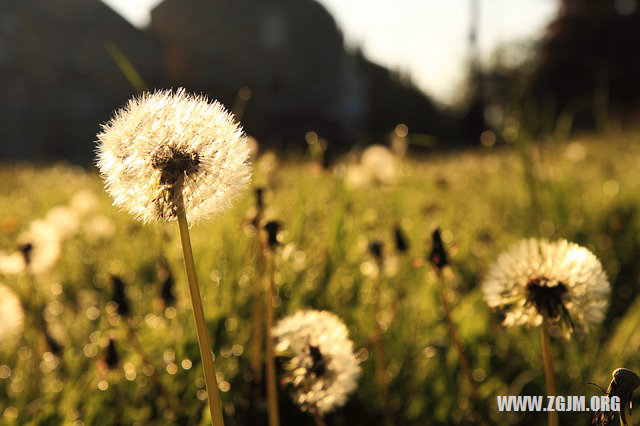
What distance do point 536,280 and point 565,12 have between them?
33518mm

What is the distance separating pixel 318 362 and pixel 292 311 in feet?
2.74

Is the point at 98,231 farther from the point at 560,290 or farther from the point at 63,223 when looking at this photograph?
the point at 560,290

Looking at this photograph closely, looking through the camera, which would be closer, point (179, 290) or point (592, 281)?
point (592, 281)

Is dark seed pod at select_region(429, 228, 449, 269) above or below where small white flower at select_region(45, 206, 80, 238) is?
below

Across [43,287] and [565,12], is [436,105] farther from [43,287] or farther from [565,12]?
[43,287]

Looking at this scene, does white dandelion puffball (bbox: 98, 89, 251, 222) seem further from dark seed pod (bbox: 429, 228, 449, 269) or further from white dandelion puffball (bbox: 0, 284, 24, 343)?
white dandelion puffball (bbox: 0, 284, 24, 343)

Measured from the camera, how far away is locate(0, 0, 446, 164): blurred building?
90.6ft

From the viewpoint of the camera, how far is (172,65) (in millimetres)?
29500

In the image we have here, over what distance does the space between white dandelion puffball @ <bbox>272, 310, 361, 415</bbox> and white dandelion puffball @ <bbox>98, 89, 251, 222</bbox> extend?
0.29m

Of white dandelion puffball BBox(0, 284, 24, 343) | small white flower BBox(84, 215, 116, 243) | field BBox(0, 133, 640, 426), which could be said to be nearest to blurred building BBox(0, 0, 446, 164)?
small white flower BBox(84, 215, 116, 243)

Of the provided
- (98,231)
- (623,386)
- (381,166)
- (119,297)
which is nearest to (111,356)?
(119,297)

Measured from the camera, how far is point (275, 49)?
31266 millimetres

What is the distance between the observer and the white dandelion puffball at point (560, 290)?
837 mm

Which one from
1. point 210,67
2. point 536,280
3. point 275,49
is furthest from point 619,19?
point 536,280
